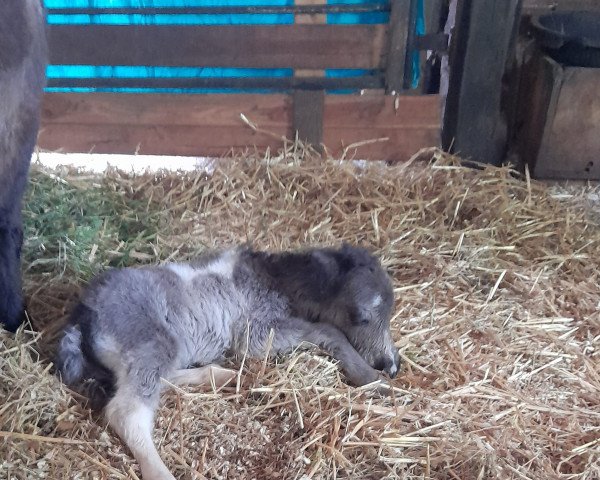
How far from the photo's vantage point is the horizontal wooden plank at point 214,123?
449 centimetres

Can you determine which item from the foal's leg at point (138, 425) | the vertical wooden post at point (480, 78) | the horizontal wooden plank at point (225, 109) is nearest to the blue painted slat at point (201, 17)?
the horizontal wooden plank at point (225, 109)

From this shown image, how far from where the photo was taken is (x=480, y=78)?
4.56m

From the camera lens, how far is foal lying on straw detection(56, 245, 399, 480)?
245 centimetres

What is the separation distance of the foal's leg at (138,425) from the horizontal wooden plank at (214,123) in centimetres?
252

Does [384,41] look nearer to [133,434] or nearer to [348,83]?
[348,83]

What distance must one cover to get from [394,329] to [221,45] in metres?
2.43

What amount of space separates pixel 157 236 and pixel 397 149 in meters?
1.88

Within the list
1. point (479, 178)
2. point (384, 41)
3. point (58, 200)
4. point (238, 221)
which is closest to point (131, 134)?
point (58, 200)

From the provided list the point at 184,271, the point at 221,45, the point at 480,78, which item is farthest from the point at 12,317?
the point at 480,78

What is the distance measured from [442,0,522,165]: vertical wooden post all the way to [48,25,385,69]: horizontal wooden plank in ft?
1.95

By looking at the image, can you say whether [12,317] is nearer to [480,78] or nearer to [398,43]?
[398,43]

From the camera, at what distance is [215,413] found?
7.92 feet

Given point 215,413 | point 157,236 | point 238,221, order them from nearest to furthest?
1. point 215,413
2. point 157,236
3. point 238,221

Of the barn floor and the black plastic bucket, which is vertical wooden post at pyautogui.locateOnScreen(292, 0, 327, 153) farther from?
the black plastic bucket
